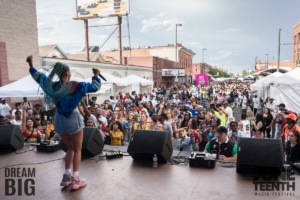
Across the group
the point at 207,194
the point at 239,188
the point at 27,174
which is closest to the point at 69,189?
the point at 27,174

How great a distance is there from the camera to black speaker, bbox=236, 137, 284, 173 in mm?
3586

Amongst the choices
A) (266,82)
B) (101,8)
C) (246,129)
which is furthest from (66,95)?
(101,8)

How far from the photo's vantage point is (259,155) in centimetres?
368

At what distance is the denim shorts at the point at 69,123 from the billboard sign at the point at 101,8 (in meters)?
23.3

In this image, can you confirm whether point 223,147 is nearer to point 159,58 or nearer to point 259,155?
point 259,155

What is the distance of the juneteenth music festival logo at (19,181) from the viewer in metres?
3.33

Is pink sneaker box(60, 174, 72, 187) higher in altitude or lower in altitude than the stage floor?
higher

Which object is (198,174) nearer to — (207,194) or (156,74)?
(207,194)

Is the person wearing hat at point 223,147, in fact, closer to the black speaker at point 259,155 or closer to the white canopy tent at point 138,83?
the black speaker at point 259,155

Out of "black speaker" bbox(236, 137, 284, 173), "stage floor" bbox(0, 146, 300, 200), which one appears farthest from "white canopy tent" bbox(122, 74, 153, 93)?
"black speaker" bbox(236, 137, 284, 173)

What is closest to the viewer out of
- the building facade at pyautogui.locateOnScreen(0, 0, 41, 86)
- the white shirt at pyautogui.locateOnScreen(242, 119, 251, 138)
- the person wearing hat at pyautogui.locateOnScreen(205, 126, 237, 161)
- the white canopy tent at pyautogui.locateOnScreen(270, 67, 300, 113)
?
the person wearing hat at pyautogui.locateOnScreen(205, 126, 237, 161)

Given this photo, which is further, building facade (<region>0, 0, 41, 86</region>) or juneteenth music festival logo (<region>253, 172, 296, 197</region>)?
building facade (<region>0, 0, 41, 86</region>)

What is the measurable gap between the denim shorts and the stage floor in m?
0.85

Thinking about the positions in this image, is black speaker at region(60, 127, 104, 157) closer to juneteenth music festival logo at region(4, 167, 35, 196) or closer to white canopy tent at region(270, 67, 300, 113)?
juneteenth music festival logo at region(4, 167, 35, 196)
